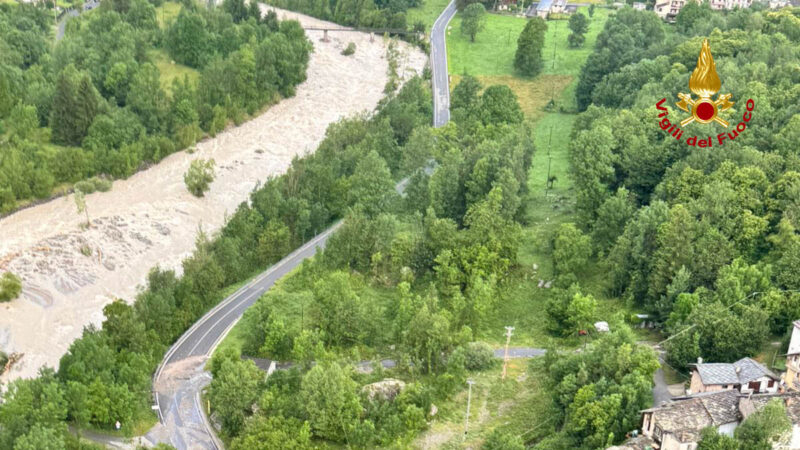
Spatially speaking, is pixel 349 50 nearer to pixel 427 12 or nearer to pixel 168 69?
pixel 427 12

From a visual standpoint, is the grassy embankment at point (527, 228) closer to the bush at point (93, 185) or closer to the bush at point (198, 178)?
the bush at point (198, 178)

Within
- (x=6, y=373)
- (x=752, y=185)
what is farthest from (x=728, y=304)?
(x=6, y=373)

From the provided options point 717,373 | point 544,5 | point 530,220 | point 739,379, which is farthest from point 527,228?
point 544,5

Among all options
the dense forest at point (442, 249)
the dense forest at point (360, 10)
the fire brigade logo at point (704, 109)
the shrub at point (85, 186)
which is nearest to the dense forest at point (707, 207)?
the dense forest at point (442, 249)

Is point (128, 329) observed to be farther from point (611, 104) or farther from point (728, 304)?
point (611, 104)

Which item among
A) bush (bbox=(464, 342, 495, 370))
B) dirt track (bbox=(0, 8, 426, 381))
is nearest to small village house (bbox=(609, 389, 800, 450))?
bush (bbox=(464, 342, 495, 370))
